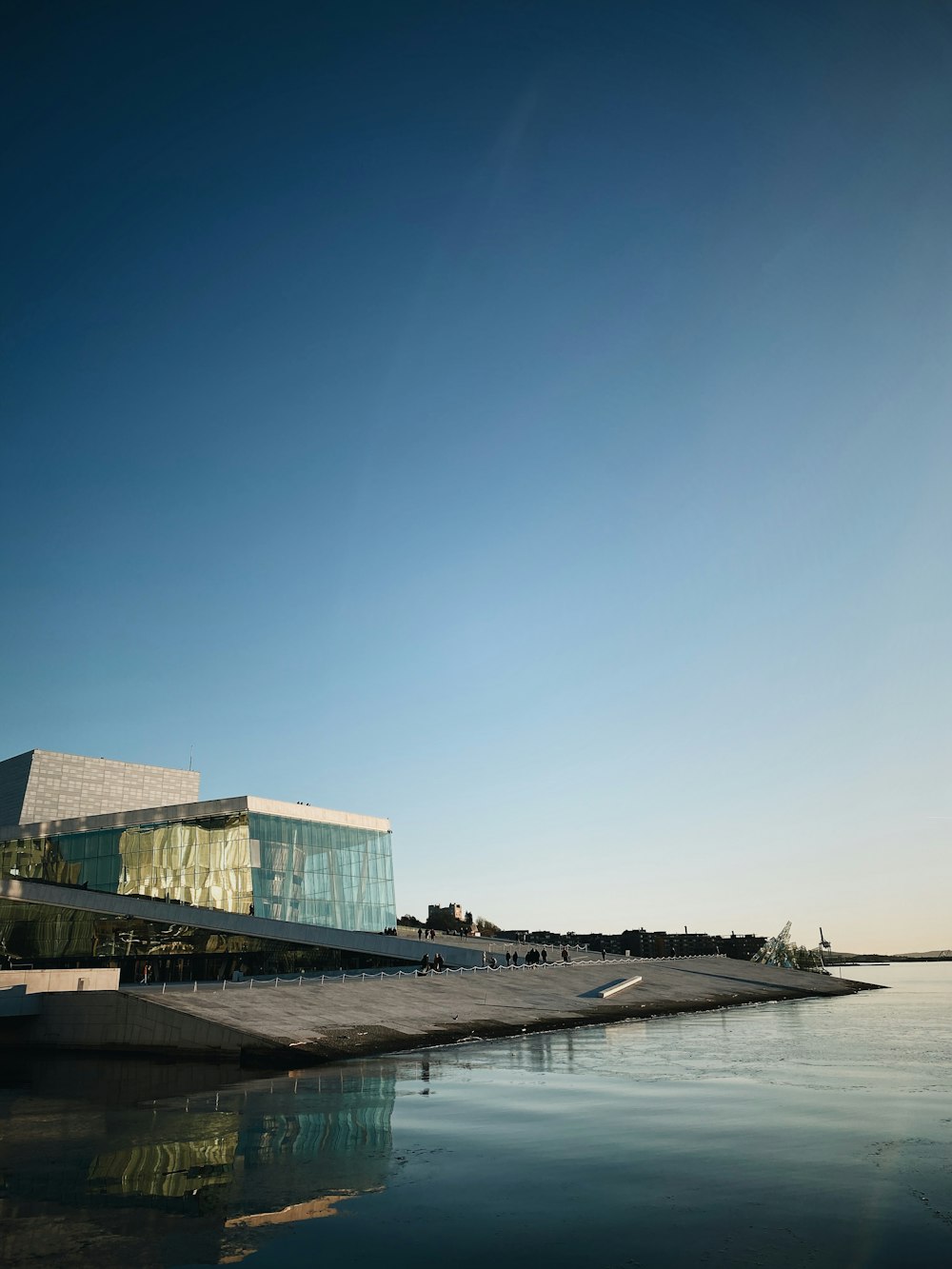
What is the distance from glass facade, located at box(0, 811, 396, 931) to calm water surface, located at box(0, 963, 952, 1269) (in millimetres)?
34631

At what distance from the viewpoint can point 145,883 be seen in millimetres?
59656

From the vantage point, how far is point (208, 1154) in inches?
551

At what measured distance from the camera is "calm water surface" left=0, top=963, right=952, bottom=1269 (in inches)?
383

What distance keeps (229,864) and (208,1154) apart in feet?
154

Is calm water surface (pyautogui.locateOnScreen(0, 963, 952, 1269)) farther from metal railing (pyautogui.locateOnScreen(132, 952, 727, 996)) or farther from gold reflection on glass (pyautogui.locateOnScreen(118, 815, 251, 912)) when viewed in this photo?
gold reflection on glass (pyautogui.locateOnScreen(118, 815, 251, 912))

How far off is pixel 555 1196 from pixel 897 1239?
4.11m

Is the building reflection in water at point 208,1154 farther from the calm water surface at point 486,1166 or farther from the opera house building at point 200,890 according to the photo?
the opera house building at point 200,890

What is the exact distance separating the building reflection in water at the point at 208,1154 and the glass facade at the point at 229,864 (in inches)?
1510

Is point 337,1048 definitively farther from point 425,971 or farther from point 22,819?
point 22,819

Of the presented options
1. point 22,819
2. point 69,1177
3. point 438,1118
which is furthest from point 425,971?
point 22,819

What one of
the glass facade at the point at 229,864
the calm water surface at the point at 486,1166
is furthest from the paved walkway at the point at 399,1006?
the glass facade at the point at 229,864

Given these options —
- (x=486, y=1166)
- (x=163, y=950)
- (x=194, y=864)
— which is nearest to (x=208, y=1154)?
(x=486, y=1166)

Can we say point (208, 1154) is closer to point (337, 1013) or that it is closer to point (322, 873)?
point (337, 1013)

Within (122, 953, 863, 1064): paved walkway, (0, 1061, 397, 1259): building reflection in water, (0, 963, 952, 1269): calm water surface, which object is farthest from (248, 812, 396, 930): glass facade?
(0, 1061, 397, 1259): building reflection in water
